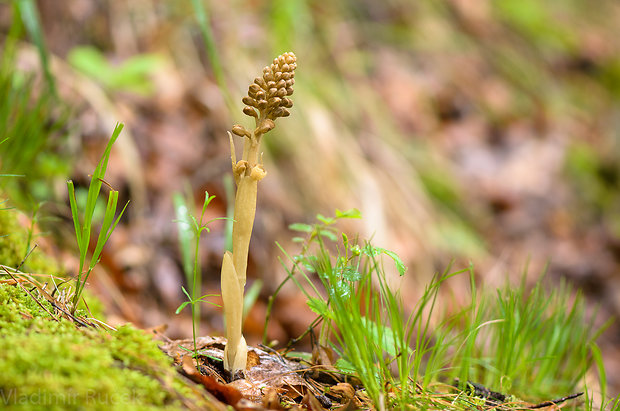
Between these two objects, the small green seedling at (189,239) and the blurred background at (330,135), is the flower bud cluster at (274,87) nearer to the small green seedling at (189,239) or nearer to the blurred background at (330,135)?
the small green seedling at (189,239)

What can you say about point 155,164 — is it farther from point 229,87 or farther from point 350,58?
point 350,58

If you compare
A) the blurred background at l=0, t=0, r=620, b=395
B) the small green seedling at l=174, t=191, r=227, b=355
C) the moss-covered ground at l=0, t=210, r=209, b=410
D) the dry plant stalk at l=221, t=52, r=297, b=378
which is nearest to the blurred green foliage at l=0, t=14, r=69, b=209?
the blurred background at l=0, t=0, r=620, b=395

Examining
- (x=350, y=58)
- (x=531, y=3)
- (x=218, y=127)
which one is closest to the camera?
(x=218, y=127)

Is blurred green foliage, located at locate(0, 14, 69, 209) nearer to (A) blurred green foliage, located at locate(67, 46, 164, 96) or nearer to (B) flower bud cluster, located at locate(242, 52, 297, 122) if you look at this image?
(A) blurred green foliage, located at locate(67, 46, 164, 96)


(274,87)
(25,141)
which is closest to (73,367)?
(274,87)

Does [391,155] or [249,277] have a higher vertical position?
[391,155]

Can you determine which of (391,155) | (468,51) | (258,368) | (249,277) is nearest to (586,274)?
(391,155)

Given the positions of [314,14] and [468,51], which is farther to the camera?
[468,51]
